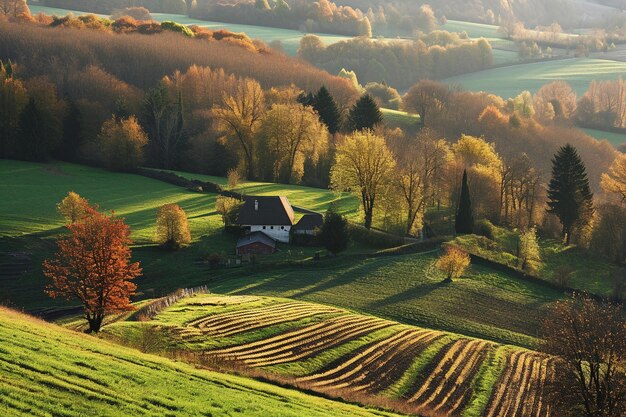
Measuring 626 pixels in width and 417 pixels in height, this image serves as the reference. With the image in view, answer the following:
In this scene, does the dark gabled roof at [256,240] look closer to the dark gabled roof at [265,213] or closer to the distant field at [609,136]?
the dark gabled roof at [265,213]

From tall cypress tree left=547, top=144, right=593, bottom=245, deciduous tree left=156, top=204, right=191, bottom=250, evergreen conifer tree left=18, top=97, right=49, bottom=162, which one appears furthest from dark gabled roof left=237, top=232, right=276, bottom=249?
evergreen conifer tree left=18, top=97, right=49, bottom=162

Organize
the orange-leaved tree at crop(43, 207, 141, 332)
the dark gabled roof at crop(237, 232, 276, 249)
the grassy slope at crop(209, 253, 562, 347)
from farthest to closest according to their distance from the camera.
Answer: the dark gabled roof at crop(237, 232, 276, 249), the grassy slope at crop(209, 253, 562, 347), the orange-leaved tree at crop(43, 207, 141, 332)

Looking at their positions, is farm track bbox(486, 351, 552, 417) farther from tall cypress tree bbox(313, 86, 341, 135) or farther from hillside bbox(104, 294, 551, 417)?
tall cypress tree bbox(313, 86, 341, 135)

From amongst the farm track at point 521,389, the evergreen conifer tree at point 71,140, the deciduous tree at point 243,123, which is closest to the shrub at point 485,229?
the deciduous tree at point 243,123

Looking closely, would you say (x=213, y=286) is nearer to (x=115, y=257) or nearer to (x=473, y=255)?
(x=115, y=257)

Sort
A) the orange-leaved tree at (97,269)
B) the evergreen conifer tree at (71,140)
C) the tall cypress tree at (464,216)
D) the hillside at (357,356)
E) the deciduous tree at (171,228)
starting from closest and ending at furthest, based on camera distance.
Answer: the hillside at (357,356), the orange-leaved tree at (97,269), the deciduous tree at (171,228), the tall cypress tree at (464,216), the evergreen conifer tree at (71,140)

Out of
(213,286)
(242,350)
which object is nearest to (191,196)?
(213,286)
